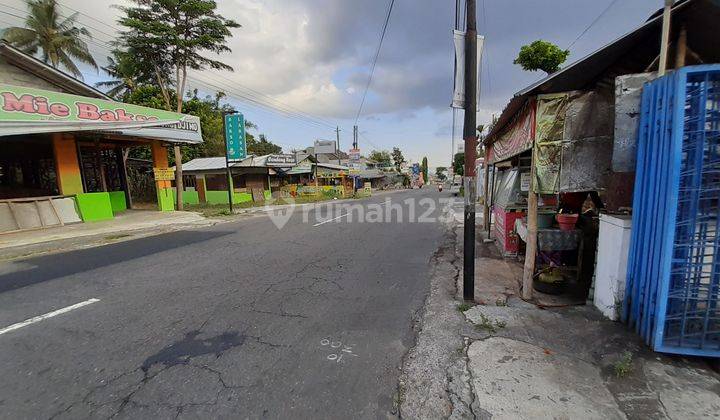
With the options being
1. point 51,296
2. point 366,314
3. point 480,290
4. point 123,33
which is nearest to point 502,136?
point 480,290

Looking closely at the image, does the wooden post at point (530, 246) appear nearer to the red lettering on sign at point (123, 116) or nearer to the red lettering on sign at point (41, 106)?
the red lettering on sign at point (41, 106)

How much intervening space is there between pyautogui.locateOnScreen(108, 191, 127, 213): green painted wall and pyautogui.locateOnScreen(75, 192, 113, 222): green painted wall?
10.0ft

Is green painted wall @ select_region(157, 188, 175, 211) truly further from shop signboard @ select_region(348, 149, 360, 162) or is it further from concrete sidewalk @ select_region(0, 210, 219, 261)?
shop signboard @ select_region(348, 149, 360, 162)

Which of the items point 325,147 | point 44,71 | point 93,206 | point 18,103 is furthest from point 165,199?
point 325,147

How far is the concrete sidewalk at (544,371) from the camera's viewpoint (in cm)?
234

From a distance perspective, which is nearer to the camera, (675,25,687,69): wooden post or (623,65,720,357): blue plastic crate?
(623,65,720,357): blue plastic crate

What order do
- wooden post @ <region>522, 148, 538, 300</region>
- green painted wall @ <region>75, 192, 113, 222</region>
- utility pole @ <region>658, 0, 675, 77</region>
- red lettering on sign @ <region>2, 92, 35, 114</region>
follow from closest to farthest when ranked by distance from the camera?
utility pole @ <region>658, 0, 675, 77</region>
wooden post @ <region>522, 148, 538, 300</region>
red lettering on sign @ <region>2, 92, 35, 114</region>
green painted wall @ <region>75, 192, 113, 222</region>

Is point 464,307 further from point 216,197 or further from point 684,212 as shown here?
point 216,197

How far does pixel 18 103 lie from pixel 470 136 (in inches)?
534

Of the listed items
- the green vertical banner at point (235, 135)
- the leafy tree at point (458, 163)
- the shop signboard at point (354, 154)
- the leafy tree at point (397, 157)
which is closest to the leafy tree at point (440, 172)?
the leafy tree at point (397, 157)

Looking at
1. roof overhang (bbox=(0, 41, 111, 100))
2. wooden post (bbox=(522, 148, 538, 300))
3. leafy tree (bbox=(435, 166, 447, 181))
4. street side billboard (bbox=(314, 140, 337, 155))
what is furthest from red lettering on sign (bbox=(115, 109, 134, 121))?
leafy tree (bbox=(435, 166, 447, 181))

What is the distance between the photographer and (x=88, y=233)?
10594mm

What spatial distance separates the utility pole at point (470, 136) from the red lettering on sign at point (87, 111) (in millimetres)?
13624

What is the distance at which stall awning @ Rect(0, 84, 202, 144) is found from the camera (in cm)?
950
